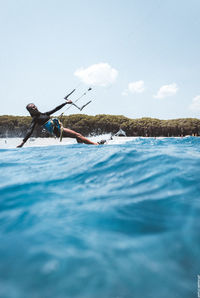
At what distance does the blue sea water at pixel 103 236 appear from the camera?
54.2 inches

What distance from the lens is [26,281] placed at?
140 cm

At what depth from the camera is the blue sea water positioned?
138cm

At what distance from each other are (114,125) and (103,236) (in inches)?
1840

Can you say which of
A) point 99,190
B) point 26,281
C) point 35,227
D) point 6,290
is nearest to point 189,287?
point 26,281

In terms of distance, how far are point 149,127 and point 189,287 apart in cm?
4637

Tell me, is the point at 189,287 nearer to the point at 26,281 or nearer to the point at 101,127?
the point at 26,281

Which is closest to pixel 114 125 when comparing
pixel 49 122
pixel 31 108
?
pixel 49 122

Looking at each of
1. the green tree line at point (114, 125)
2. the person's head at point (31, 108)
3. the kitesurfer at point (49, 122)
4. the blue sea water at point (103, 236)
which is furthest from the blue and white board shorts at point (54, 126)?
the green tree line at point (114, 125)

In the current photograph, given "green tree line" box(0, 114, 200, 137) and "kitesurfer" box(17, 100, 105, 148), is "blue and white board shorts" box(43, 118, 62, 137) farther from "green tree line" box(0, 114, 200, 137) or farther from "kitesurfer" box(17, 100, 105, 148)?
"green tree line" box(0, 114, 200, 137)

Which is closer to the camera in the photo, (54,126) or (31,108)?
(31,108)

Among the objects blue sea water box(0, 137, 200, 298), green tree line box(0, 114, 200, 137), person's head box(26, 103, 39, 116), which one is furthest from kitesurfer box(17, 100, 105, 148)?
green tree line box(0, 114, 200, 137)

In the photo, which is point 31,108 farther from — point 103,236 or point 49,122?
point 103,236

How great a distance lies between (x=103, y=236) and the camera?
1.85 metres

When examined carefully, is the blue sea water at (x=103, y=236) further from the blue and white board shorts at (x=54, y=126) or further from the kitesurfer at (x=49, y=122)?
the blue and white board shorts at (x=54, y=126)
